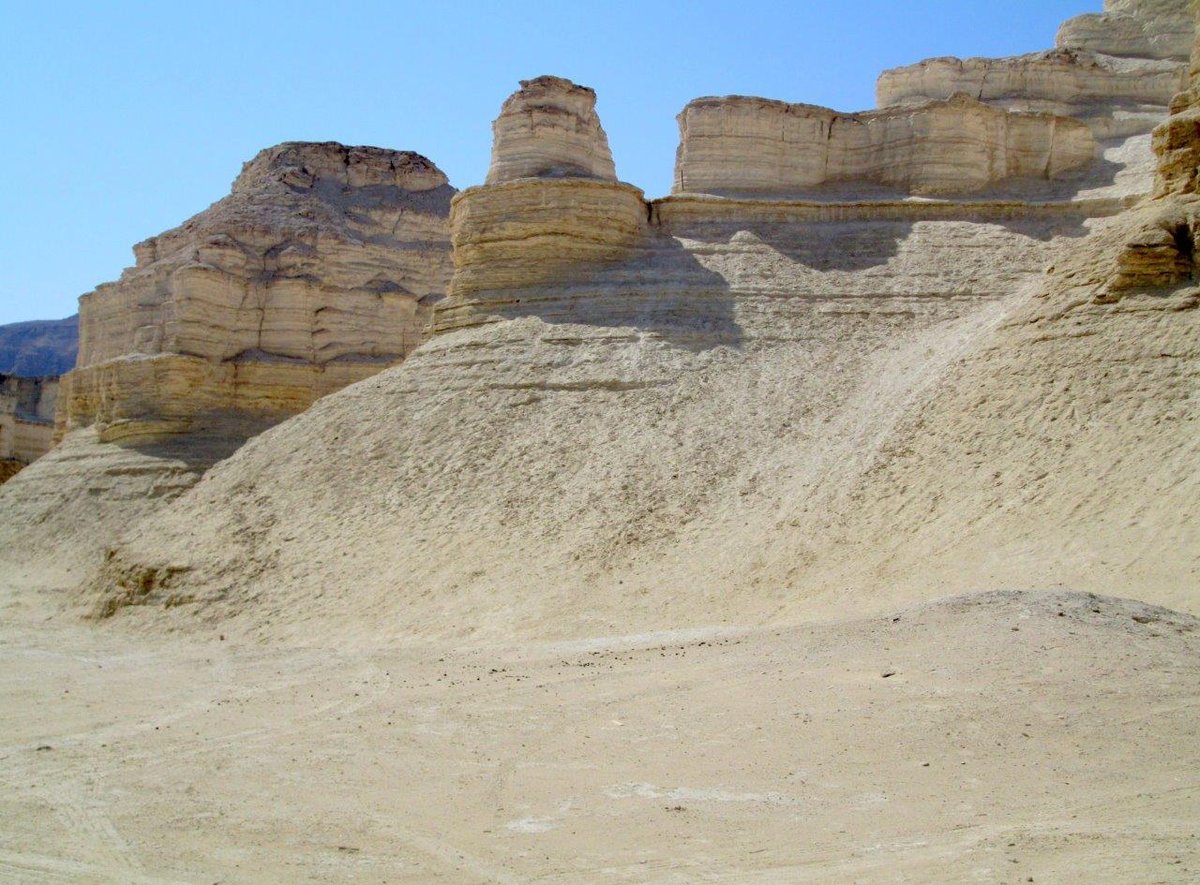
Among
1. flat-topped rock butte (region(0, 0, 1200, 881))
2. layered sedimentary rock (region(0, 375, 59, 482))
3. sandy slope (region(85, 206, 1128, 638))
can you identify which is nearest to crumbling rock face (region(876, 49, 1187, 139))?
flat-topped rock butte (region(0, 0, 1200, 881))

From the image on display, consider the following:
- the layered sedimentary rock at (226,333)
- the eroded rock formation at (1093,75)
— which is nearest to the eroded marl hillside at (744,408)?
the eroded rock formation at (1093,75)

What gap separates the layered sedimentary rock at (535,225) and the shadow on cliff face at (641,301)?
0.07 m

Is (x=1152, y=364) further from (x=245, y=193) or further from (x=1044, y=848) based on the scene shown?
(x=245, y=193)

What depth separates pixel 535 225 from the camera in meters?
28.0

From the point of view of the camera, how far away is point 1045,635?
37.9 ft

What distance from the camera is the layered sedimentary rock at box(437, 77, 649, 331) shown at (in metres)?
27.8

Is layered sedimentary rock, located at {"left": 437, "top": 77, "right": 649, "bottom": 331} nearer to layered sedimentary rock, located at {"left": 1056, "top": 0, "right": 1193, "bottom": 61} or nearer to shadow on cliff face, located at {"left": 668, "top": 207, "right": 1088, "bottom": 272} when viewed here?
shadow on cliff face, located at {"left": 668, "top": 207, "right": 1088, "bottom": 272}

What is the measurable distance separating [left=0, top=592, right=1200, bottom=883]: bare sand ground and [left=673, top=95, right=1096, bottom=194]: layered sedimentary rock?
1820 centimetres

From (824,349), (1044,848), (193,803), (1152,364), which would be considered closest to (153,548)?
(824,349)

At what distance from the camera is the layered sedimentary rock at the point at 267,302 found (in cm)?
3650

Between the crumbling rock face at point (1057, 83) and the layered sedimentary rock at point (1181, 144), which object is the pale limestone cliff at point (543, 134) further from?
the layered sedimentary rock at point (1181, 144)

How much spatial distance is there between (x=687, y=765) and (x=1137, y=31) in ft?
117

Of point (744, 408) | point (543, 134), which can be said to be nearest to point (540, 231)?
point (543, 134)

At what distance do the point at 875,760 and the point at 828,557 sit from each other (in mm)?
8621
